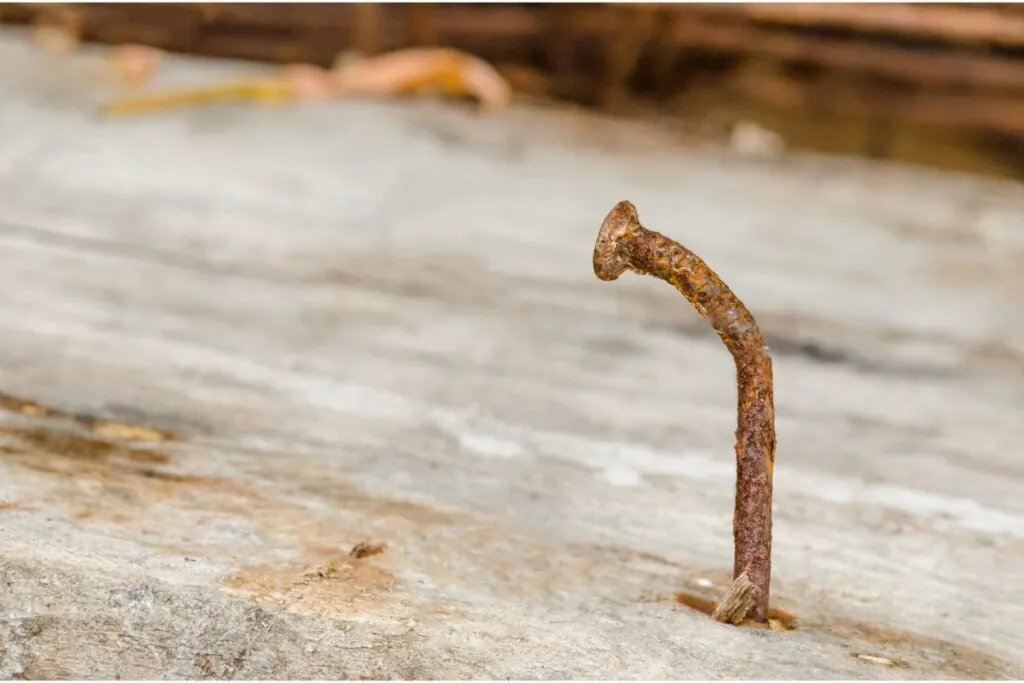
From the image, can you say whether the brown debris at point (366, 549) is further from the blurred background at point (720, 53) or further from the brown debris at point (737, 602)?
the blurred background at point (720, 53)

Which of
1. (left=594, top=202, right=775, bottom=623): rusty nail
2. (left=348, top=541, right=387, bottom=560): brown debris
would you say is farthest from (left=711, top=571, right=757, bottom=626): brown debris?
(left=348, top=541, right=387, bottom=560): brown debris

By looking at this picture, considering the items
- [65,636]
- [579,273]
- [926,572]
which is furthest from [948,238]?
[65,636]

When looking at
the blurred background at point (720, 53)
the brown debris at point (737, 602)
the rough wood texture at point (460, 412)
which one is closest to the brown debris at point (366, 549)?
the rough wood texture at point (460, 412)

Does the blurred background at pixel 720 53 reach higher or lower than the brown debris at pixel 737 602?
higher

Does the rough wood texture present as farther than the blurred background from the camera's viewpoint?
No

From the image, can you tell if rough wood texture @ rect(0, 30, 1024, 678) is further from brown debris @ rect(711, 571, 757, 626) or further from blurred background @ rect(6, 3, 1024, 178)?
blurred background @ rect(6, 3, 1024, 178)

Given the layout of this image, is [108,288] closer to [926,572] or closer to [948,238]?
[926,572]
